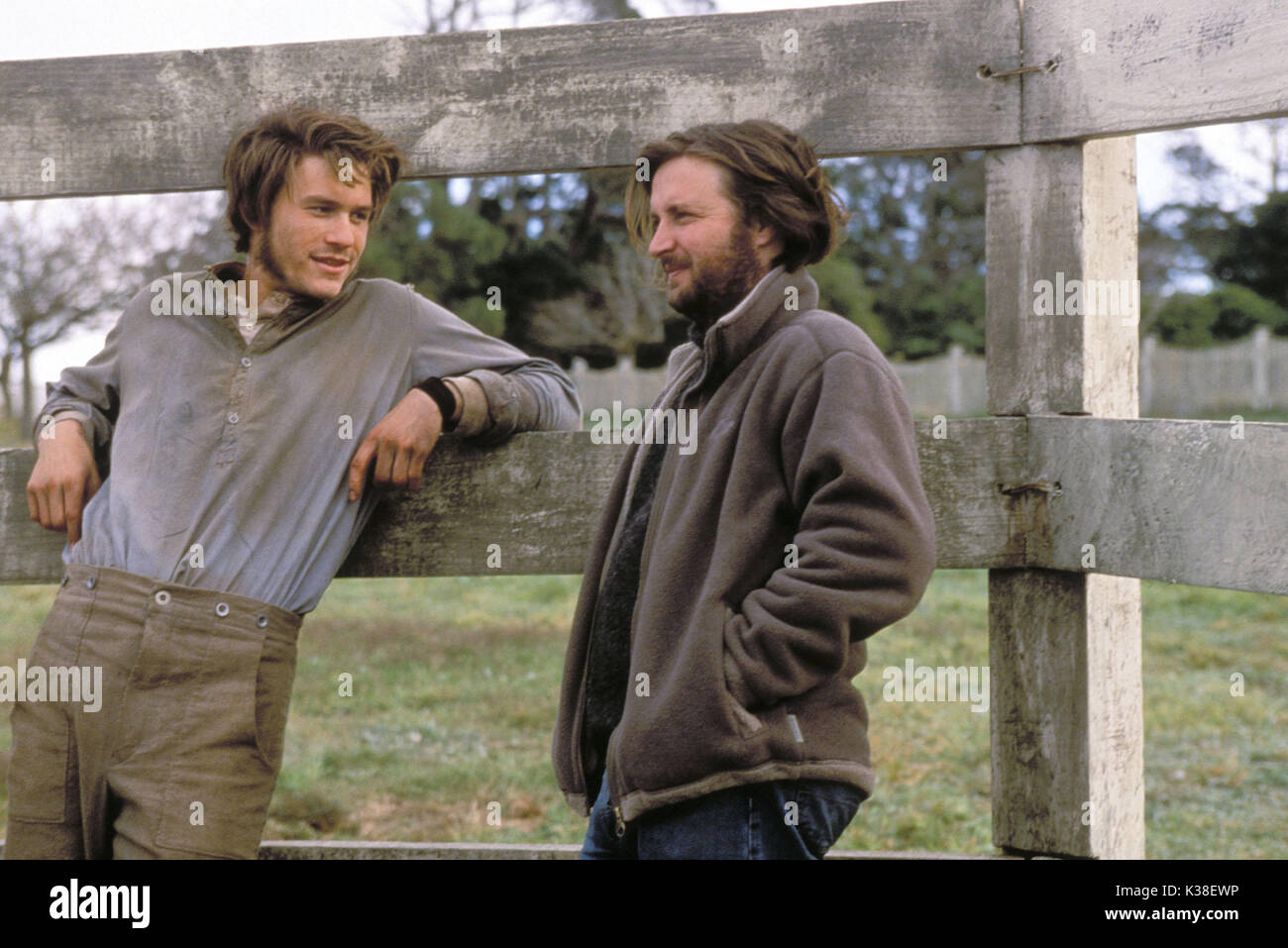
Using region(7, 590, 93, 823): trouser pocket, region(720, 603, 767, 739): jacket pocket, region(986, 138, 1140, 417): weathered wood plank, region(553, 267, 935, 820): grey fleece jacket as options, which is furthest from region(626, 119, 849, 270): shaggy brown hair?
region(7, 590, 93, 823): trouser pocket

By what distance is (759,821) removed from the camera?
7.03 feet

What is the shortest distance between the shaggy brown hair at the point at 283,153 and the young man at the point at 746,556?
705 mm

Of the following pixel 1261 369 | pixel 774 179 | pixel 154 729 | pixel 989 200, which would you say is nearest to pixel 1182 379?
pixel 1261 369

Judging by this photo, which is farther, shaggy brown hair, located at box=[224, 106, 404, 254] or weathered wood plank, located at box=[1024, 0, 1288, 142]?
shaggy brown hair, located at box=[224, 106, 404, 254]

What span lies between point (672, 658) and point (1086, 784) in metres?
1.09

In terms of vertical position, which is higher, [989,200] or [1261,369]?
[1261,369]

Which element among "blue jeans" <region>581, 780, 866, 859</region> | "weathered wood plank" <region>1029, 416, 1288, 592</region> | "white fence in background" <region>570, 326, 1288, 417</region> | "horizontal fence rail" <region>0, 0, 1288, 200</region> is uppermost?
"white fence in background" <region>570, 326, 1288, 417</region>

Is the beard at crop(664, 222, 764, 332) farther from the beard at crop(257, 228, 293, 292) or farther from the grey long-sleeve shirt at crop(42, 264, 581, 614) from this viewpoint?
the beard at crop(257, 228, 293, 292)

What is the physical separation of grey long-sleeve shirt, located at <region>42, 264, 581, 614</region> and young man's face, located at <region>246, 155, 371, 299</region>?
0.20 feet

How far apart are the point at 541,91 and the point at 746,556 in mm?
1266

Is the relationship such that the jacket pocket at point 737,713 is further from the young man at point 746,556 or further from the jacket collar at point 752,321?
the jacket collar at point 752,321

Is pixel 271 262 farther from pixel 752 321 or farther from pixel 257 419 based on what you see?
pixel 752 321

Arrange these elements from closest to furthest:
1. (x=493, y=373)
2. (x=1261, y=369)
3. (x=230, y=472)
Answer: (x=230, y=472)
(x=493, y=373)
(x=1261, y=369)

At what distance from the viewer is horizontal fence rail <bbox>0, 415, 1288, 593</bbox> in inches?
99.3
